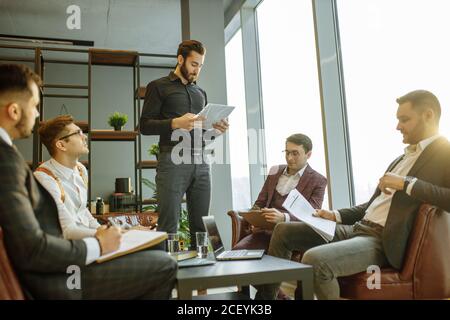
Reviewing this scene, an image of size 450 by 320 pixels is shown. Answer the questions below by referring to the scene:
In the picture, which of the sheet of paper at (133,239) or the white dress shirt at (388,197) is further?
the white dress shirt at (388,197)

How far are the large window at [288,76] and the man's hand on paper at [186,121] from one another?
150 centimetres

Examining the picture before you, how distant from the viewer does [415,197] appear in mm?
1730

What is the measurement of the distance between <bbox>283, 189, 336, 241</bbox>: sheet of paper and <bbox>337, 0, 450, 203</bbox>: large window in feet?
3.01

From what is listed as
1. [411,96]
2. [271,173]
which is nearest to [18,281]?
[411,96]

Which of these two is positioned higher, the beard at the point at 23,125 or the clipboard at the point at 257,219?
the beard at the point at 23,125

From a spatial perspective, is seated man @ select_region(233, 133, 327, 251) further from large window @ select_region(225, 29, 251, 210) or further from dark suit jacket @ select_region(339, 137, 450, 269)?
large window @ select_region(225, 29, 251, 210)

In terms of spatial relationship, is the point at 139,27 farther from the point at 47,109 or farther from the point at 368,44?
the point at 368,44

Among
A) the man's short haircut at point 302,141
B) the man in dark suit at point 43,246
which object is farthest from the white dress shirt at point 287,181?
the man in dark suit at point 43,246

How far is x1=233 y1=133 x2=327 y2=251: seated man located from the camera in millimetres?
2688

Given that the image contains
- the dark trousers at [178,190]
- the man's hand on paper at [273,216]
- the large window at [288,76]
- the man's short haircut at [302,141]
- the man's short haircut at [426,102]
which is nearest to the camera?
the man's short haircut at [426,102]

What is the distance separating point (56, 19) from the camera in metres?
5.46

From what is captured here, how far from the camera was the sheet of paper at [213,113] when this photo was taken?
2.25 meters

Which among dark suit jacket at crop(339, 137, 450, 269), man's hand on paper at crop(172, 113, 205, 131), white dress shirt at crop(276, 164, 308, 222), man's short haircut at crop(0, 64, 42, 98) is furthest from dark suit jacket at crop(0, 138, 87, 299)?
white dress shirt at crop(276, 164, 308, 222)

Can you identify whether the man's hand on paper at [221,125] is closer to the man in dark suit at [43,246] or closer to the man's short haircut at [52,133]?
the man's short haircut at [52,133]
